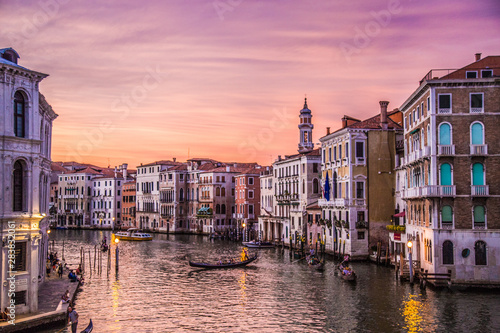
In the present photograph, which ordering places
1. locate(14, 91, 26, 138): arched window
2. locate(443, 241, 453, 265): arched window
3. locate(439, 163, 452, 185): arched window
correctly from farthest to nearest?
1. locate(439, 163, 452, 185): arched window
2. locate(443, 241, 453, 265): arched window
3. locate(14, 91, 26, 138): arched window

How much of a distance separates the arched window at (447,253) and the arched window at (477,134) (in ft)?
17.6

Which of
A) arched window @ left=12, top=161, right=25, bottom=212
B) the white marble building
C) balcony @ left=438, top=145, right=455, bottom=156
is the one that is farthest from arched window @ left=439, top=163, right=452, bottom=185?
arched window @ left=12, top=161, right=25, bottom=212

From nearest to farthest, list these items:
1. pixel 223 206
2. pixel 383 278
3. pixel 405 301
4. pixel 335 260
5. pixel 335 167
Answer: pixel 405 301
pixel 383 278
pixel 335 260
pixel 335 167
pixel 223 206

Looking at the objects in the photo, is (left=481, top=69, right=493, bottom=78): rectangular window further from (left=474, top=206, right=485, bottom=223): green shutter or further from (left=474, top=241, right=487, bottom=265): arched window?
(left=474, top=241, right=487, bottom=265): arched window

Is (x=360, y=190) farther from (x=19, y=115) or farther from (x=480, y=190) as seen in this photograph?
(x=19, y=115)

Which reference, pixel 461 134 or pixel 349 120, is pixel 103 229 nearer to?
pixel 349 120

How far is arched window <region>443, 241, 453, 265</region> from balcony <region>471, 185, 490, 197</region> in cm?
280

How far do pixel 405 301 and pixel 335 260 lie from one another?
17945 millimetres

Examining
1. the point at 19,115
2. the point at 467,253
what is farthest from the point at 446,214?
the point at 19,115

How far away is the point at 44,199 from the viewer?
2819cm

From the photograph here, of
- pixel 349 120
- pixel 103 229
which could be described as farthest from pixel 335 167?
pixel 103 229

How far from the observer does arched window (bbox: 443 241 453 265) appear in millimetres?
29344

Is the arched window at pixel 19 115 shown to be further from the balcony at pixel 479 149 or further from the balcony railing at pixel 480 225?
the balcony railing at pixel 480 225

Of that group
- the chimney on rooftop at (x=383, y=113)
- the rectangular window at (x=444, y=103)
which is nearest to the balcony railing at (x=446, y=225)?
the rectangular window at (x=444, y=103)
